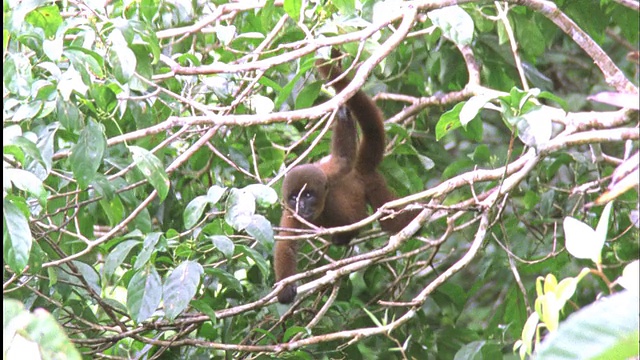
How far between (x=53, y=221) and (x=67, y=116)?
3.96 feet

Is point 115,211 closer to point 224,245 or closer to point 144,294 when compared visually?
point 144,294

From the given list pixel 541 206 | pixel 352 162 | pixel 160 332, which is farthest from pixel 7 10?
pixel 541 206

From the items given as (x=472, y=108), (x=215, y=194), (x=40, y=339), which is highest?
(x=40, y=339)

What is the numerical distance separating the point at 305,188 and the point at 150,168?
1.73 metres

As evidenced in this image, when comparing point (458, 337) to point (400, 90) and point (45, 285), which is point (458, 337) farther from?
point (45, 285)

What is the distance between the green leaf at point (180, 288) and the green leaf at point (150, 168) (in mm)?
337

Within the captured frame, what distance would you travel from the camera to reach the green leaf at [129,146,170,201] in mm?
3426

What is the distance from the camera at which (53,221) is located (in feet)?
14.4

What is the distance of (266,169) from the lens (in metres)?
4.71

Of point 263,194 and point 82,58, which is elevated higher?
point 82,58

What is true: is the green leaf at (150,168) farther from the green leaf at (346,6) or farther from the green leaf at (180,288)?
the green leaf at (346,6)

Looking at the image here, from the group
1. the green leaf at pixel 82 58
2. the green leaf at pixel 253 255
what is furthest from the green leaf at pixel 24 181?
the green leaf at pixel 253 255

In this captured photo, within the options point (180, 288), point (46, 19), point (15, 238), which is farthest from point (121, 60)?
point (180, 288)

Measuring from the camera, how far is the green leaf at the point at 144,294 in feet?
11.6
